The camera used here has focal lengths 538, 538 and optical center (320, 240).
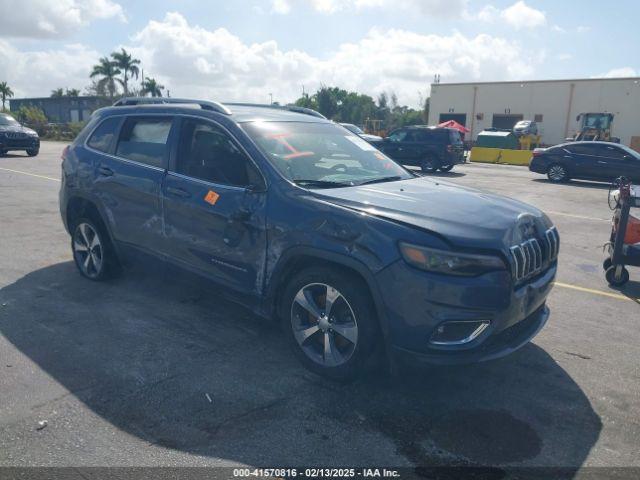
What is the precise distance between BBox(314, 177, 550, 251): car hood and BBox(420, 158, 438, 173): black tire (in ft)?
55.0

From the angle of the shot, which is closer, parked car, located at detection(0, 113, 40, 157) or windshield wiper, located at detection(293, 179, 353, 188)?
windshield wiper, located at detection(293, 179, 353, 188)

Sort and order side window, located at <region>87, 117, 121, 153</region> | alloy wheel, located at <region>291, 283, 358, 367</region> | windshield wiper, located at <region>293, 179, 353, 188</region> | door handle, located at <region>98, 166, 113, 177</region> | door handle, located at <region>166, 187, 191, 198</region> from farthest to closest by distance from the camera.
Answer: side window, located at <region>87, 117, 121, 153</region>
door handle, located at <region>98, 166, 113, 177</region>
door handle, located at <region>166, 187, 191, 198</region>
windshield wiper, located at <region>293, 179, 353, 188</region>
alloy wheel, located at <region>291, 283, 358, 367</region>

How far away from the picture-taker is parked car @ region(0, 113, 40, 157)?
19938 mm

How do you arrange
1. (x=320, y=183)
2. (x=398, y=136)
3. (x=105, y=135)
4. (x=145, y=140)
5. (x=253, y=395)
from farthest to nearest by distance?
(x=398, y=136) → (x=105, y=135) → (x=145, y=140) → (x=320, y=183) → (x=253, y=395)

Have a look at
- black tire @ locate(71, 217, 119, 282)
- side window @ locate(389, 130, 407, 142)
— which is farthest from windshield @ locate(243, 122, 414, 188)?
side window @ locate(389, 130, 407, 142)

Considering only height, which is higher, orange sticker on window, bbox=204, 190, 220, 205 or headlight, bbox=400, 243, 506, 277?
orange sticker on window, bbox=204, 190, 220, 205

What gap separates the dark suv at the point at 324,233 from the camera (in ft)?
10.3

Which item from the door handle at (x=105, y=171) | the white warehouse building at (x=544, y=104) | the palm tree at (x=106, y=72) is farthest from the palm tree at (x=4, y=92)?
the door handle at (x=105, y=171)

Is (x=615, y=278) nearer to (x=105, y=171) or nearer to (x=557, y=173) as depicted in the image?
(x=105, y=171)

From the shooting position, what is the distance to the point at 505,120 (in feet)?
174

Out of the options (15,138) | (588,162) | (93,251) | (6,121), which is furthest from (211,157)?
(6,121)

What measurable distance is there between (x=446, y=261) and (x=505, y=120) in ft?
178

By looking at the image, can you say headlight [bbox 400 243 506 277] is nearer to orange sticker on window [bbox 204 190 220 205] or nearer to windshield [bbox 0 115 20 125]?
orange sticker on window [bbox 204 190 220 205]

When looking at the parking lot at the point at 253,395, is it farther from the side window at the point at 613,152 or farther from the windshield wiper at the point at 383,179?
the side window at the point at 613,152
